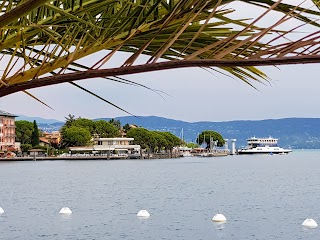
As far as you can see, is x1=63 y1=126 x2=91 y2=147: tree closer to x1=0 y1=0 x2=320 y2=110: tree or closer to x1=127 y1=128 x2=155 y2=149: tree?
x1=127 y1=128 x2=155 y2=149: tree

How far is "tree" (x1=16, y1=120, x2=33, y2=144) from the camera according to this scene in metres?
142

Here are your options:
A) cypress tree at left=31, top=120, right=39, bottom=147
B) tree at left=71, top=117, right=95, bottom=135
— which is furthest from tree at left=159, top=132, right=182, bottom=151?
cypress tree at left=31, top=120, right=39, bottom=147

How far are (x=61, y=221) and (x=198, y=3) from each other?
40.8 meters

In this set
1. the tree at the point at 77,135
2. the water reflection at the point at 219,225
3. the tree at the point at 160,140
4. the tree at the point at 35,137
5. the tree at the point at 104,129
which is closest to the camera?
the water reflection at the point at 219,225

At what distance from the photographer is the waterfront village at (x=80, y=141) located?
438ft

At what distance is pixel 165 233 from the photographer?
3559 centimetres

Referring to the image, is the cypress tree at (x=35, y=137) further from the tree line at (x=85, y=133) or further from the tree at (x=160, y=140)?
the tree at (x=160, y=140)

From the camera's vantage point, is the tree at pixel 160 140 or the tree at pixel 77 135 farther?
the tree at pixel 160 140

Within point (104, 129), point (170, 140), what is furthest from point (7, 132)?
point (170, 140)

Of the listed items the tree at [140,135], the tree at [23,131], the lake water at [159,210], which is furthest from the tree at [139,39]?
the tree at [140,135]

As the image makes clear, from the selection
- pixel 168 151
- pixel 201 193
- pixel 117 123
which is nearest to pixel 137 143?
pixel 117 123

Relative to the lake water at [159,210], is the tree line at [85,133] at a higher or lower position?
higher

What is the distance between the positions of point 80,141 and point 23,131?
17.0m

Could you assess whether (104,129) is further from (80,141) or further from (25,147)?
(25,147)
